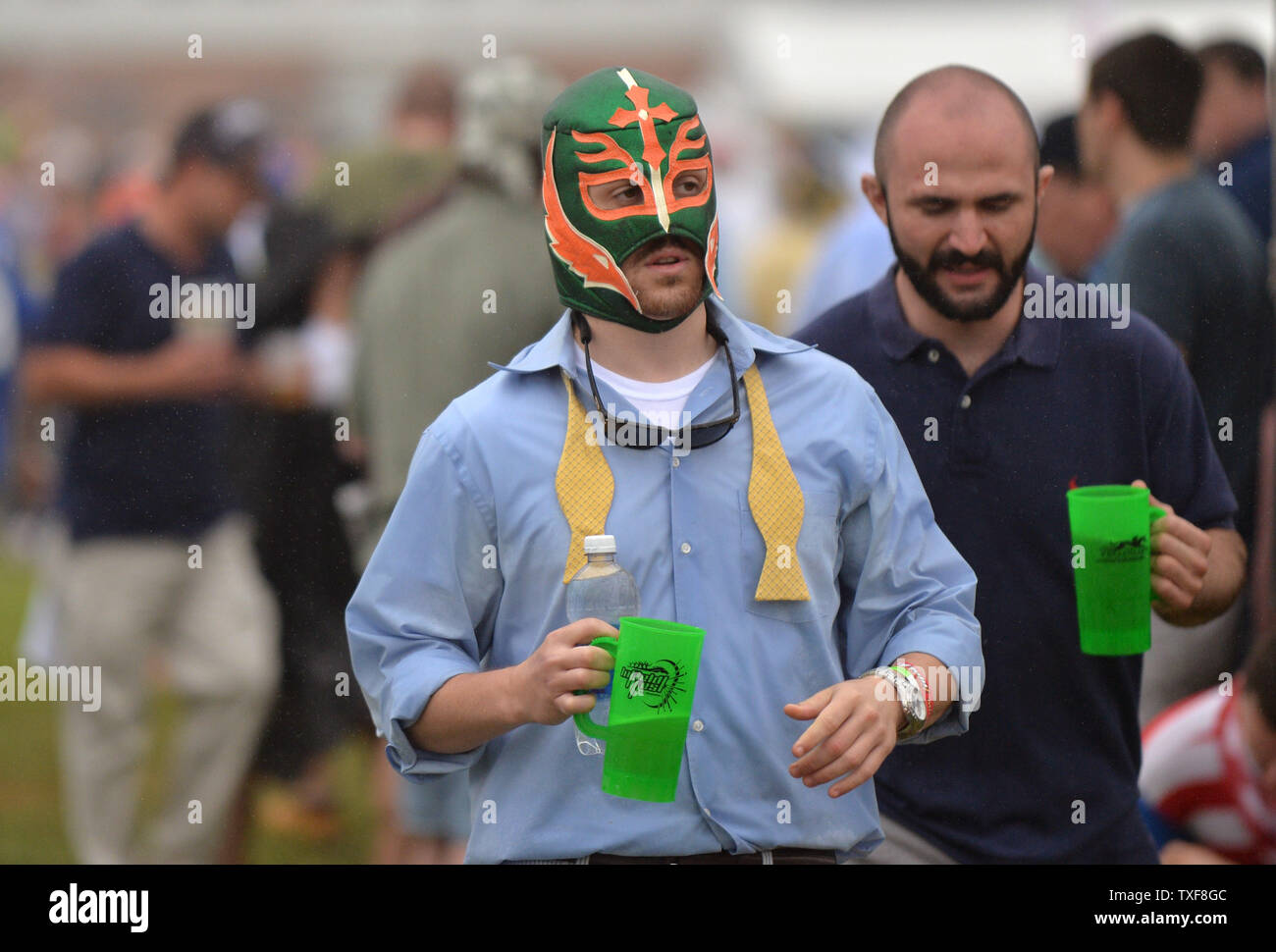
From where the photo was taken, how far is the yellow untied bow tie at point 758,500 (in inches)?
117

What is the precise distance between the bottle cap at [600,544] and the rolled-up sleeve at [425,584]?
8.9 inches

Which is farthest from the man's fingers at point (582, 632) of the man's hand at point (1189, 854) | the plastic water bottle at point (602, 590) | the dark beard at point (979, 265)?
the man's hand at point (1189, 854)

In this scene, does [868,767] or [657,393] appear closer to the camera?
[868,767]

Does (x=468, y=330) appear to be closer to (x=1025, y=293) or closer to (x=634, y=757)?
(x=1025, y=293)

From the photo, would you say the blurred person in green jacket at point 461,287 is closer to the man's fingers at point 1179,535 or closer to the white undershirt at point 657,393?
the white undershirt at point 657,393

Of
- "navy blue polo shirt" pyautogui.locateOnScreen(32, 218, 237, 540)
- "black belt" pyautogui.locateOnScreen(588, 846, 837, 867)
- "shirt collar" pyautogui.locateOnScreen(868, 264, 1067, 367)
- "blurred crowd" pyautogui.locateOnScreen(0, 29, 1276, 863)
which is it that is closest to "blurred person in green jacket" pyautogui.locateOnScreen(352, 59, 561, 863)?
"blurred crowd" pyautogui.locateOnScreen(0, 29, 1276, 863)

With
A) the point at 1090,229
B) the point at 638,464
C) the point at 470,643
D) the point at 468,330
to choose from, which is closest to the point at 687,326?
the point at 638,464

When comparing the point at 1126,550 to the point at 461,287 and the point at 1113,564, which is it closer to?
the point at 1113,564

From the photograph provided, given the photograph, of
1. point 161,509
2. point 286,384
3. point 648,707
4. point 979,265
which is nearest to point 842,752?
point 648,707

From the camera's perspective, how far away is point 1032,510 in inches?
146

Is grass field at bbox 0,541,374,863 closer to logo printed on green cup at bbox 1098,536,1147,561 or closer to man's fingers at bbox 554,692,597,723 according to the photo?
logo printed on green cup at bbox 1098,536,1147,561

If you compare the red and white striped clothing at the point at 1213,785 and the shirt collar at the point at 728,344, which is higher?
the shirt collar at the point at 728,344

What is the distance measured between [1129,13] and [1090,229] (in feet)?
4.64

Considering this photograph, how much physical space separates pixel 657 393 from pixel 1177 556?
120cm
